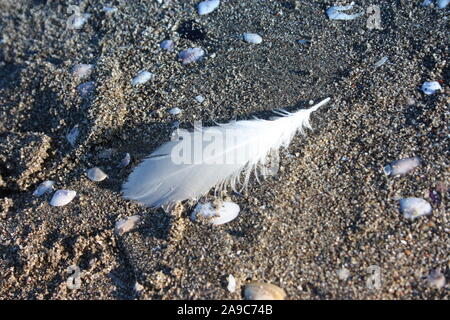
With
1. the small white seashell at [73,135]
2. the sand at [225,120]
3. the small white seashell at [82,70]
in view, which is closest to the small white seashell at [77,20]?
the sand at [225,120]

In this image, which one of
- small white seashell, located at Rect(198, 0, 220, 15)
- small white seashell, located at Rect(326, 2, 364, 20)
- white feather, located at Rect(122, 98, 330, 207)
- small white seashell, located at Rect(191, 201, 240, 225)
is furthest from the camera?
small white seashell, located at Rect(198, 0, 220, 15)

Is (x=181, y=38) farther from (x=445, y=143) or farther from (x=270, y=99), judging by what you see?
(x=445, y=143)

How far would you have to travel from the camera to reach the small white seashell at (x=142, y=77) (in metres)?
3.04

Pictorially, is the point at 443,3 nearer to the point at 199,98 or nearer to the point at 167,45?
the point at 199,98

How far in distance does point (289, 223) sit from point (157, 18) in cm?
177

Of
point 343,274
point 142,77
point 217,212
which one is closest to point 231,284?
point 217,212

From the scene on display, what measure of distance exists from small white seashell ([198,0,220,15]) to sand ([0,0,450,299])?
5 cm

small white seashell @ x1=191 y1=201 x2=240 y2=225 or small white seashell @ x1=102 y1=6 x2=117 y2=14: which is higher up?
small white seashell @ x1=102 y1=6 x2=117 y2=14

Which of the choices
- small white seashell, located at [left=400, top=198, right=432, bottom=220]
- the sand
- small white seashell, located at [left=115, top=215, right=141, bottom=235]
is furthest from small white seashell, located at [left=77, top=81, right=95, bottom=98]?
small white seashell, located at [left=400, top=198, right=432, bottom=220]

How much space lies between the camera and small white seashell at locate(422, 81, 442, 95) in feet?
9.11

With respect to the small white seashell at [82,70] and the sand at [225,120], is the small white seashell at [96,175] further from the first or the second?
the small white seashell at [82,70]

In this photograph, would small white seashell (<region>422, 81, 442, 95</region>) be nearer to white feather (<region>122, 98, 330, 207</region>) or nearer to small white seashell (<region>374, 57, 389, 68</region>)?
small white seashell (<region>374, 57, 389, 68</region>)

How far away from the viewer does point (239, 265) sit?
7.58 ft

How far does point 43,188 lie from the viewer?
271 centimetres
